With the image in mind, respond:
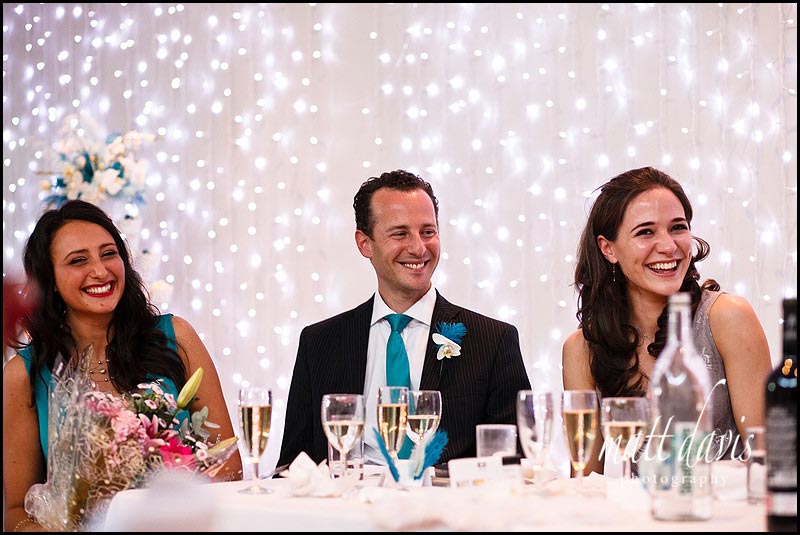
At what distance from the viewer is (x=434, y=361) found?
298 centimetres

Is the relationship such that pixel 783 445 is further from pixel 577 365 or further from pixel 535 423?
pixel 577 365

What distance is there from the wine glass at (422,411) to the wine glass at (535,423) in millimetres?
253

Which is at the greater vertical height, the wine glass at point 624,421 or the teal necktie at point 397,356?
the teal necktie at point 397,356

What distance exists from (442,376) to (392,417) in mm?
974

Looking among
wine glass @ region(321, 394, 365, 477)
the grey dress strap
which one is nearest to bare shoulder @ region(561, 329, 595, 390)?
the grey dress strap

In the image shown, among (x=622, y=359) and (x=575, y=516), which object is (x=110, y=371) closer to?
(x=622, y=359)

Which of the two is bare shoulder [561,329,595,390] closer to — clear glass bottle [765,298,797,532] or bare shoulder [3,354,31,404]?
clear glass bottle [765,298,797,532]

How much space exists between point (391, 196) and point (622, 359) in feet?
2.99

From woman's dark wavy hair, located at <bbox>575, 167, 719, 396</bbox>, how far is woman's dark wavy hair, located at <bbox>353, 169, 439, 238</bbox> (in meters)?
0.56

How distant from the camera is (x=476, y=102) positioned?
5.09m

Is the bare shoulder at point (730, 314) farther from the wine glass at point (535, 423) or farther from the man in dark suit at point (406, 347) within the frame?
the wine glass at point (535, 423)

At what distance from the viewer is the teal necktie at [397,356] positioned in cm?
297

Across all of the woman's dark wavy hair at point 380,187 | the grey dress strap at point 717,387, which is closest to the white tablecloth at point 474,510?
the grey dress strap at point 717,387

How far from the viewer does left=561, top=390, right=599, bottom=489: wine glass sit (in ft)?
5.78
